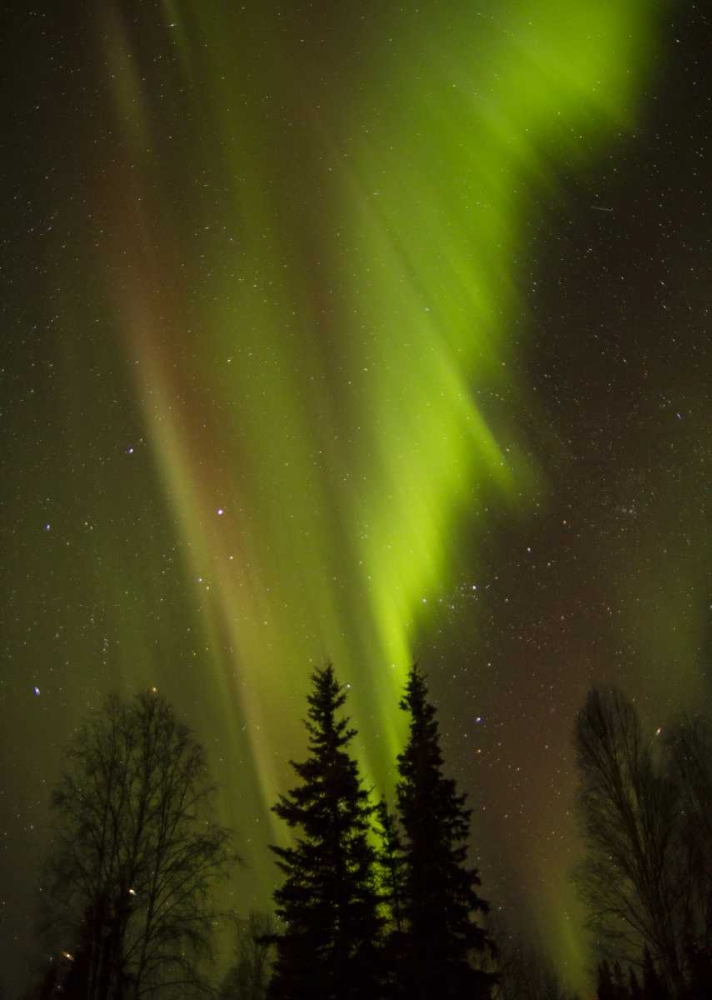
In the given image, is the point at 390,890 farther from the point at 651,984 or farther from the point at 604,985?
the point at 604,985

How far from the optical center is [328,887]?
16.4m

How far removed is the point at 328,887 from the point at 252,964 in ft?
112

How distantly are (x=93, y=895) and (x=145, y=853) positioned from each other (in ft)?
4.34

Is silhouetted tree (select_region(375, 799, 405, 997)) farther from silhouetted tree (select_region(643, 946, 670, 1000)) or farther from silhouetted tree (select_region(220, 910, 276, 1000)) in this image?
silhouetted tree (select_region(220, 910, 276, 1000))

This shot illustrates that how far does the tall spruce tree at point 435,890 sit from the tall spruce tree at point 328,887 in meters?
0.89

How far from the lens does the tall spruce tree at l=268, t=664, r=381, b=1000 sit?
1552 cm

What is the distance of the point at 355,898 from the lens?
54.1ft

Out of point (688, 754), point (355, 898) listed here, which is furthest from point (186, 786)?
point (688, 754)

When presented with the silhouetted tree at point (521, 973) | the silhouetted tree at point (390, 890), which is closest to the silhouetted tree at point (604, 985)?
the silhouetted tree at point (521, 973)

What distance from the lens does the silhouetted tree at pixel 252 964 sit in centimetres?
4000

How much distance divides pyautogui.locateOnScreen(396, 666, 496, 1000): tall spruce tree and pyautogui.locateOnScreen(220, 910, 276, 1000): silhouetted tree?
25.9 m

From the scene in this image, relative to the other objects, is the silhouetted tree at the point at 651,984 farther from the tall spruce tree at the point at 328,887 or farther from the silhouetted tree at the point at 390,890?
the tall spruce tree at the point at 328,887

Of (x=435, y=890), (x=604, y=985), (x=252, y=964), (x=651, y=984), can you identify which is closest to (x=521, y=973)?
(x=604, y=985)

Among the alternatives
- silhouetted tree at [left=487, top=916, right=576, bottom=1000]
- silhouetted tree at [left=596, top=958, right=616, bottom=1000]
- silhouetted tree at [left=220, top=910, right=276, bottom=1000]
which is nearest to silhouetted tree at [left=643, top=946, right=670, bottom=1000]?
silhouetted tree at [left=487, top=916, right=576, bottom=1000]
